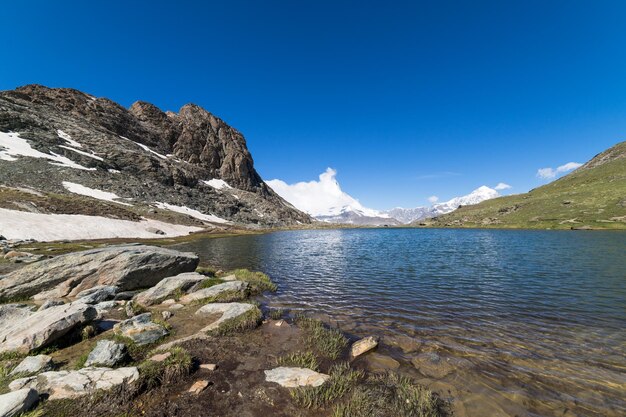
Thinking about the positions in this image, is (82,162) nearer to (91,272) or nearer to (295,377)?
(91,272)

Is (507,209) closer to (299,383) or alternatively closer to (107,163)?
(299,383)

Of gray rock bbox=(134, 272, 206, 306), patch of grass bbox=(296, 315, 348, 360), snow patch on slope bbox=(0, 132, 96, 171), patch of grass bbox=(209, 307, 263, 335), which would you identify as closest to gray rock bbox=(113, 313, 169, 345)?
patch of grass bbox=(209, 307, 263, 335)

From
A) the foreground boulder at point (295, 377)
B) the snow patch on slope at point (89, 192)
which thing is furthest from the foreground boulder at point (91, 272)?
the snow patch on slope at point (89, 192)

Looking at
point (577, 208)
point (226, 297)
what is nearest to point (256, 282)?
point (226, 297)

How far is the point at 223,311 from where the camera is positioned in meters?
15.5

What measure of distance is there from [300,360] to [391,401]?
12.3ft

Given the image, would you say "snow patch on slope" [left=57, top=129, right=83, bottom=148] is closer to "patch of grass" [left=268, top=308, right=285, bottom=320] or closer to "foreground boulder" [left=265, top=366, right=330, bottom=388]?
"patch of grass" [left=268, top=308, right=285, bottom=320]

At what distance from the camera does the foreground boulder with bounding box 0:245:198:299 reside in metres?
17.7

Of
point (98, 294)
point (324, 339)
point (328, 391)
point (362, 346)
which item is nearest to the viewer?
point (328, 391)

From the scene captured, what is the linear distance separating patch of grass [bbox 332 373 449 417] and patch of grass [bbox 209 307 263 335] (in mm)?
6685

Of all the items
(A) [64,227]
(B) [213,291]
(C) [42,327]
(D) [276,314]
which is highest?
(A) [64,227]

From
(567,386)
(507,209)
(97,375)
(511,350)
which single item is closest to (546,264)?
(511,350)

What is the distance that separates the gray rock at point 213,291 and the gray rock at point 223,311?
6.80 ft

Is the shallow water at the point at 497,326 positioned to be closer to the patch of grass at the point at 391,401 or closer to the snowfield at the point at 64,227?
the patch of grass at the point at 391,401
